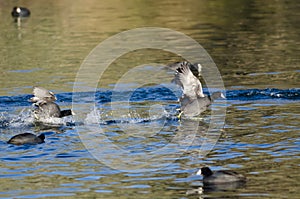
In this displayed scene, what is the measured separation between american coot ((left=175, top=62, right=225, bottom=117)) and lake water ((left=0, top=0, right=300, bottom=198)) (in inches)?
10.0

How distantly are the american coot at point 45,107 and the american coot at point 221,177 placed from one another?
202 inches

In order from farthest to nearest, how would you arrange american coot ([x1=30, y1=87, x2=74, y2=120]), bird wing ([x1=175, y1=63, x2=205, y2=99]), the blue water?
bird wing ([x1=175, y1=63, x2=205, y2=99]) < american coot ([x1=30, y1=87, x2=74, y2=120]) < the blue water

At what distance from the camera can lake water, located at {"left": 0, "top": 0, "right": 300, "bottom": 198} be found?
1044cm

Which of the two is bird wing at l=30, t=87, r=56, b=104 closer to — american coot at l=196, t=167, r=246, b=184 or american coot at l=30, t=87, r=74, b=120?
american coot at l=30, t=87, r=74, b=120

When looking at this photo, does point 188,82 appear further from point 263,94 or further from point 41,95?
point 41,95

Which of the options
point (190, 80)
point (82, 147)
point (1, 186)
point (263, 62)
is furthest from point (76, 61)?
point (1, 186)

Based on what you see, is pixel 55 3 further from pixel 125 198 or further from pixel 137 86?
pixel 125 198

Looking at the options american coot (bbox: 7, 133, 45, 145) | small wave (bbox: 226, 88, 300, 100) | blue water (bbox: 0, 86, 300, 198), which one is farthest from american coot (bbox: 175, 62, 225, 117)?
american coot (bbox: 7, 133, 45, 145)

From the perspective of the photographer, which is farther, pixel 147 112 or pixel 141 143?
pixel 147 112

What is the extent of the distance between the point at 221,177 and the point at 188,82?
17.3 ft

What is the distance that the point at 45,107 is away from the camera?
14.8 meters

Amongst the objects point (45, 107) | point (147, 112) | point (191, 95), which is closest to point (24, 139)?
point (45, 107)

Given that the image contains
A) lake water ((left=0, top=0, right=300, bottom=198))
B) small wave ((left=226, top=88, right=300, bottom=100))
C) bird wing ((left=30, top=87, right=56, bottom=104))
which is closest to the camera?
lake water ((left=0, top=0, right=300, bottom=198))

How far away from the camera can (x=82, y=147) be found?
40.8ft
